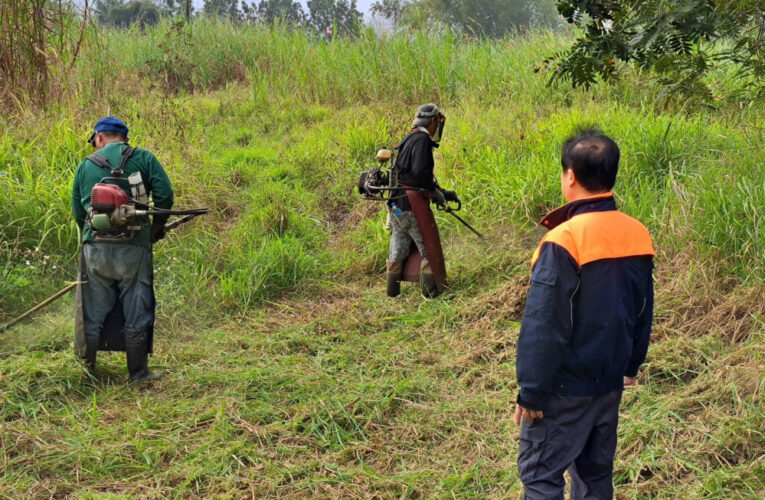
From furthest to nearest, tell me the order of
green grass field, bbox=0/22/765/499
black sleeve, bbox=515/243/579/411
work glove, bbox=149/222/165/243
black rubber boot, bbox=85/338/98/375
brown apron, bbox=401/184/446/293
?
brown apron, bbox=401/184/446/293
work glove, bbox=149/222/165/243
black rubber boot, bbox=85/338/98/375
green grass field, bbox=0/22/765/499
black sleeve, bbox=515/243/579/411

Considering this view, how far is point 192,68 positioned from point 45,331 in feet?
26.5

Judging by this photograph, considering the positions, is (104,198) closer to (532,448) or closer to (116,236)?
(116,236)

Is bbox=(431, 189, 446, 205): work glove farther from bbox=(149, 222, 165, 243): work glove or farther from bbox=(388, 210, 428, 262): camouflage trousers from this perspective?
bbox=(149, 222, 165, 243): work glove

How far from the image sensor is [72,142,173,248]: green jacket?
456 centimetres

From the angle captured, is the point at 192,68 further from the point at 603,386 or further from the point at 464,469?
the point at 603,386

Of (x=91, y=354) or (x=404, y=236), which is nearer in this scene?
(x=91, y=354)

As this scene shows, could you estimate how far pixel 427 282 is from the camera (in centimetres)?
598

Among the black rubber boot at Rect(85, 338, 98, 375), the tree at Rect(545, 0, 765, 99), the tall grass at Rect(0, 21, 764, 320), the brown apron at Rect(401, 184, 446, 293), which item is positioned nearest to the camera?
the tree at Rect(545, 0, 765, 99)

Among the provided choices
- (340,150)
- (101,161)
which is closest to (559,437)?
(101,161)

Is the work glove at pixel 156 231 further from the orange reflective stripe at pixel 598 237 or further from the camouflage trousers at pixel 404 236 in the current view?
the orange reflective stripe at pixel 598 237

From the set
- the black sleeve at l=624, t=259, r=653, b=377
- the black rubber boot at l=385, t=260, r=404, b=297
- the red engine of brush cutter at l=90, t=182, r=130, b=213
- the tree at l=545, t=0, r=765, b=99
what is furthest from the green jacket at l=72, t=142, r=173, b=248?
the black sleeve at l=624, t=259, r=653, b=377

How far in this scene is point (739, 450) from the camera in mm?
3354

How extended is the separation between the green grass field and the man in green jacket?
302mm

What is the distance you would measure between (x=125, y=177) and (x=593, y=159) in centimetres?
323
